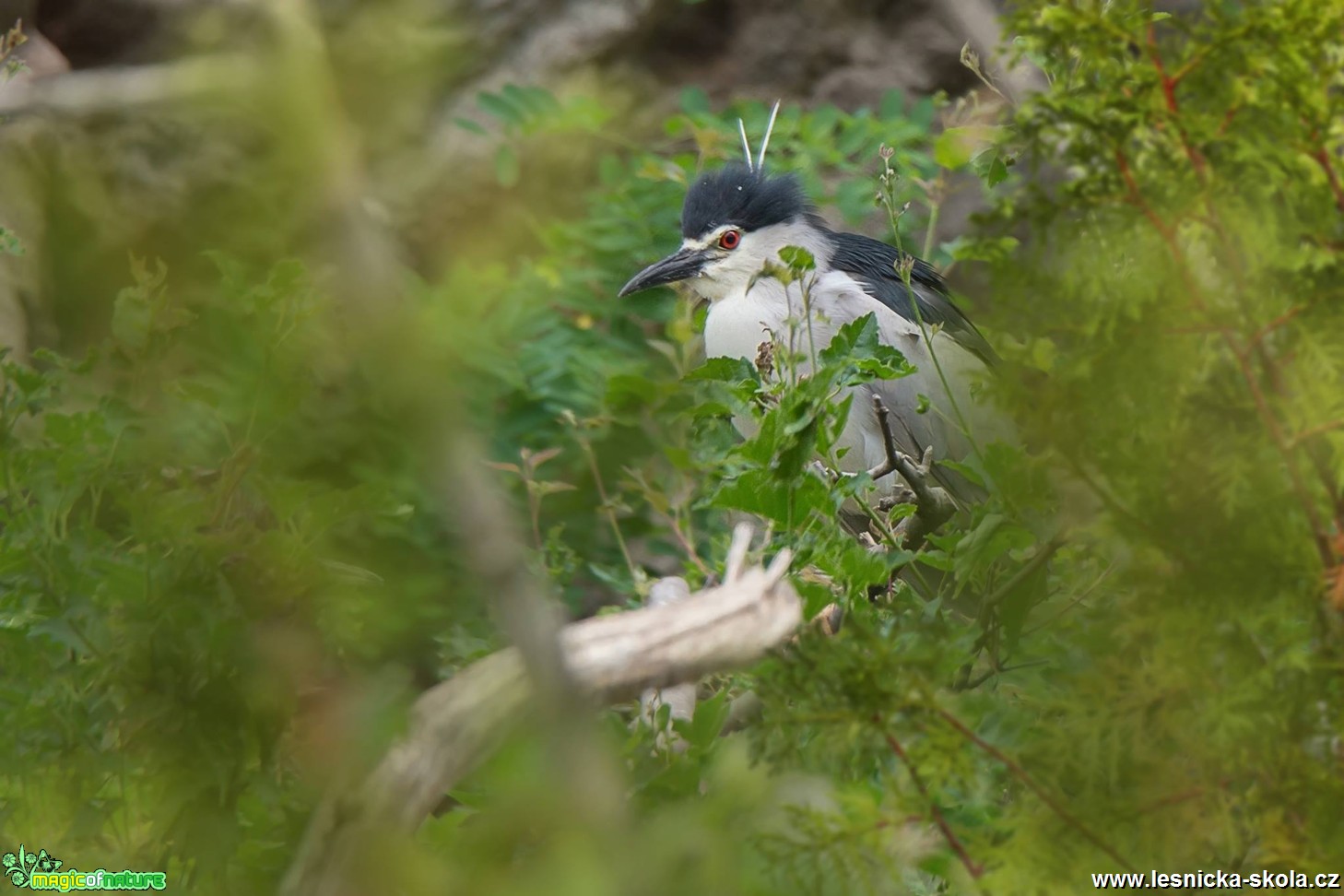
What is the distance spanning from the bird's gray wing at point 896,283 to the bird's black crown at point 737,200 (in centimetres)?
17

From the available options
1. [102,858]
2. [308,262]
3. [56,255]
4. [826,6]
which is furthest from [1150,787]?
[826,6]

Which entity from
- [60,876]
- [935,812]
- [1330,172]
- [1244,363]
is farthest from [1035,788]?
[60,876]

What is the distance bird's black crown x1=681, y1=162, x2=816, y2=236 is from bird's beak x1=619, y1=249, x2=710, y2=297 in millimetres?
70

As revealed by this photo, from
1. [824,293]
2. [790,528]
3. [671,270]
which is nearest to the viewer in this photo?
[790,528]

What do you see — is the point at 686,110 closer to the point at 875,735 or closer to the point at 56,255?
the point at 56,255

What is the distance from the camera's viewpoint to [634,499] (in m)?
3.58

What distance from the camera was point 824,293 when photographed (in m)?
3.29

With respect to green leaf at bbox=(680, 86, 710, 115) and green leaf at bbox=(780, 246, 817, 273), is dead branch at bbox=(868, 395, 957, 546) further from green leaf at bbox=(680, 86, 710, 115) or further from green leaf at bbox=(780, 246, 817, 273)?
green leaf at bbox=(680, 86, 710, 115)

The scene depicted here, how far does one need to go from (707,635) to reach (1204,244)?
49 cm

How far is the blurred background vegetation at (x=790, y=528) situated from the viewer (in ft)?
3.24

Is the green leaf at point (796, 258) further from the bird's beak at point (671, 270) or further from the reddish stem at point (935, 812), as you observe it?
the bird's beak at point (671, 270)

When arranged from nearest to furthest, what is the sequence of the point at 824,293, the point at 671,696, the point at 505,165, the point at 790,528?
the point at 790,528
the point at 671,696
the point at 824,293
the point at 505,165

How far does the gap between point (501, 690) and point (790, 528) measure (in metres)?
0.82

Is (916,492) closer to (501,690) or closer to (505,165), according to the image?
(501,690)
